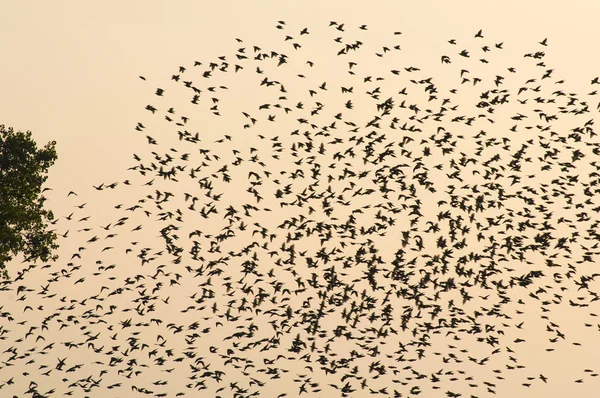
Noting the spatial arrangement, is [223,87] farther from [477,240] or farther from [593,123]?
[593,123]

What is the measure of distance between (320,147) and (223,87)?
519 cm

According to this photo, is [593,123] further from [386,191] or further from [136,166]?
[136,166]

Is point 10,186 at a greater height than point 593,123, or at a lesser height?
lesser

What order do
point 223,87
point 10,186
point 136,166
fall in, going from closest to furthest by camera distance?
point 223,87 < point 136,166 < point 10,186

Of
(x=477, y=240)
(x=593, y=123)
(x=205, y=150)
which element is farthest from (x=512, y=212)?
(x=205, y=150)

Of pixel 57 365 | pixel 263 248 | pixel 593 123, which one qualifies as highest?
pixel 593 123

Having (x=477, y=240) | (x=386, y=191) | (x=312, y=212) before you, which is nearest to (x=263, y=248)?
(x=312, y=212)

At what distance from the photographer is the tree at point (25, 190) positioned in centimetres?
5419

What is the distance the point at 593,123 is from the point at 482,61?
7548mm

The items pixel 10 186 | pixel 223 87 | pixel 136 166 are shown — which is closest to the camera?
pixel 223 87

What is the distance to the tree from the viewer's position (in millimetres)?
54188

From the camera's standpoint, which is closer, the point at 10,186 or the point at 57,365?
the point at 57,365

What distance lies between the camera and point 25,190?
54.6 meters

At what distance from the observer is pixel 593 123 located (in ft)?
168
